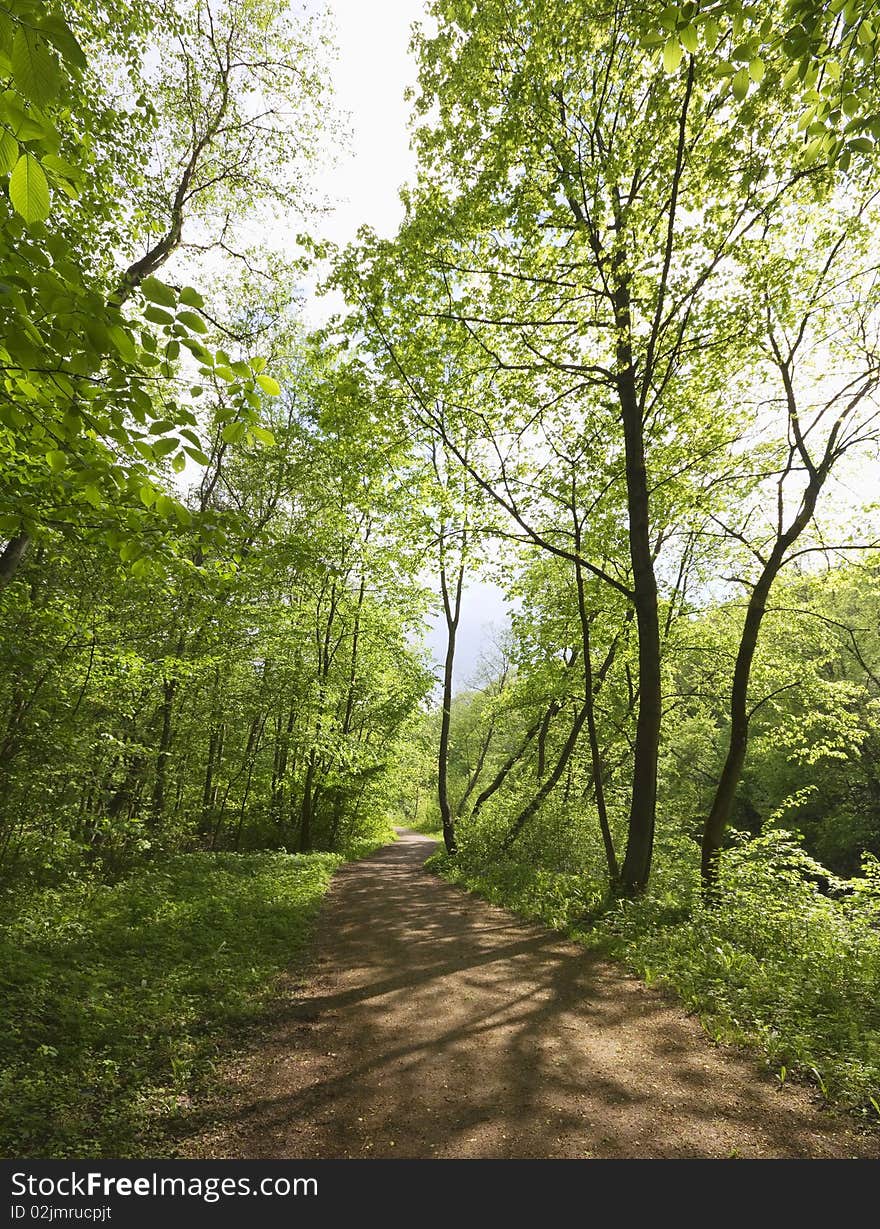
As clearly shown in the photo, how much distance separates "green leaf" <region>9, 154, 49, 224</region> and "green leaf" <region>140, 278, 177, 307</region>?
344 millimetres

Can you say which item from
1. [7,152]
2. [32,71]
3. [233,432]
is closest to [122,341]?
[233,432]

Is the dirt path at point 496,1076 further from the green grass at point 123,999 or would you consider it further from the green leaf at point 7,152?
the green leaf at point 7,152

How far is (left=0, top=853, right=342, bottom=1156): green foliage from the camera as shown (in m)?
3.71

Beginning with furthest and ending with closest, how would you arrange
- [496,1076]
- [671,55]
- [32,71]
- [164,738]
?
[164,738] → [496,1076] → [671,55] → [32,71]

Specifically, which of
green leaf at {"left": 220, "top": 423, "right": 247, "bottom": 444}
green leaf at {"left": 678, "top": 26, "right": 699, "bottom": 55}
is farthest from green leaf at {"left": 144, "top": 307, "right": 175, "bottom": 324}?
green leaf at {"left": 678, "top": 26, "right": 699, "bottom": 55}

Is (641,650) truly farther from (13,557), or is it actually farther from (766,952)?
(13,557)

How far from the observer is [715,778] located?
1101 inches

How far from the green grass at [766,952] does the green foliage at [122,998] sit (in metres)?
4.66

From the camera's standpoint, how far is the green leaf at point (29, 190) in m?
1.54

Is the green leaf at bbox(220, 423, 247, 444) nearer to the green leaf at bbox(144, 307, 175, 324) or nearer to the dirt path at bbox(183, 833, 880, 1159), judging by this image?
the green leaf at bbox(144, 307, 175, 324)

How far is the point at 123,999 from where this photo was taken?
213 inches

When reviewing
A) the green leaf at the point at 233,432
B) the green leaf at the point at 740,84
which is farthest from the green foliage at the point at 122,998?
the green leaf at the point at 740,84

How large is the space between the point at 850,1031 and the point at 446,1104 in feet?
12.2

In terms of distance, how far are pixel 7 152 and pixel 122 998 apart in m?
6.68
